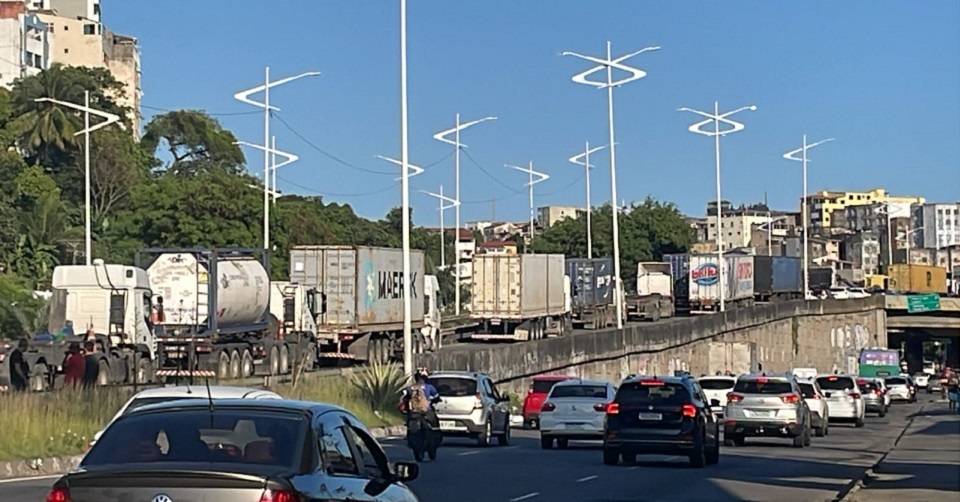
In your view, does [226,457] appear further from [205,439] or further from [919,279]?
[919,279]

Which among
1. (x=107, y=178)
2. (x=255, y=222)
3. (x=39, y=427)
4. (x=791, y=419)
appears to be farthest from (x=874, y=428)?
(x=107, y=178)

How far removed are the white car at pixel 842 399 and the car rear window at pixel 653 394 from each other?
2288 cm

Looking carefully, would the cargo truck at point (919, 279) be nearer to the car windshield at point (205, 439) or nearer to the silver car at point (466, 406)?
the silver car at point (466, 406)

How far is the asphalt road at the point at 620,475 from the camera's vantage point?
70.9 ft

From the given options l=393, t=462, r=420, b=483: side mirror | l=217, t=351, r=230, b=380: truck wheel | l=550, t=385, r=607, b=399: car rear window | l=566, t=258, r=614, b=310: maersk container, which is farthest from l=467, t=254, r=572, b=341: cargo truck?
l=393, t=462, r=420, b=483: side mirror

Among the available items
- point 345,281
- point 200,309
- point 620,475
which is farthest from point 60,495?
point 345,281

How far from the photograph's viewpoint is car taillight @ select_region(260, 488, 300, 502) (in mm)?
8891

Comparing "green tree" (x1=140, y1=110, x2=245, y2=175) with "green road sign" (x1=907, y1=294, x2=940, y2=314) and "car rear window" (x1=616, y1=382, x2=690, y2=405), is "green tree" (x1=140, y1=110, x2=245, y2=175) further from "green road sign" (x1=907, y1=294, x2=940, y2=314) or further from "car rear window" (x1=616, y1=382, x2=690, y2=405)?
"car rear window" (x1=616, y1=382, x2=690, y2=405)

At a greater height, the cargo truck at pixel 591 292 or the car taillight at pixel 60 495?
the cargo truck at pixel 591 292

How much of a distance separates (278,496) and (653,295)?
82686 mm

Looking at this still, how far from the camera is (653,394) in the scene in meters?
28.5

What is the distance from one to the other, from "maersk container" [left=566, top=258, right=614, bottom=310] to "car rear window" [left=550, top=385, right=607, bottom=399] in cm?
4245

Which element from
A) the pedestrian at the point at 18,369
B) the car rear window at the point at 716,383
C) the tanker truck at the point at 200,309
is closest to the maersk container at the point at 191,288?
the tanker truck at the point at 200,309

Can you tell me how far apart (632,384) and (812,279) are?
4510 inches
